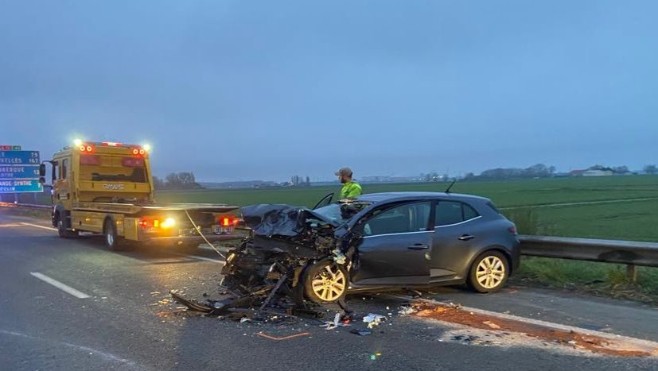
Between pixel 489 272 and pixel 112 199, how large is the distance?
40.4ft

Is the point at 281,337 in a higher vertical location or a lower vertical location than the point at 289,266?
lower

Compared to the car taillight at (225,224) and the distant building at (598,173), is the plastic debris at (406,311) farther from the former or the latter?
the distant building at (598,173)

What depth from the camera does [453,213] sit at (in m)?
8.37

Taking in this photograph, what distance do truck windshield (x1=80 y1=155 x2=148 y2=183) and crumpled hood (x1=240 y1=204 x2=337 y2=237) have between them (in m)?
10.3

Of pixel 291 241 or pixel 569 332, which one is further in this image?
pixel 291 241

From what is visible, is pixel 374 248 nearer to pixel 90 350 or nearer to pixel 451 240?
pixel 451 240

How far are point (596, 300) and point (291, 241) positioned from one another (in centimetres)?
405

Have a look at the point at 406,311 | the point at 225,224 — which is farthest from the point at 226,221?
the point at 406,311

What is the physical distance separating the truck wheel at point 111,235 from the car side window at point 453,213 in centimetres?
892

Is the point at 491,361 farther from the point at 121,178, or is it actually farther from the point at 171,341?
the point at 121,178

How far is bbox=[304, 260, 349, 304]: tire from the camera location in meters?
7.19

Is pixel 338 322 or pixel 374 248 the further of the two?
pixel 374 248

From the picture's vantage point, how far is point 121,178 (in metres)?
17.7

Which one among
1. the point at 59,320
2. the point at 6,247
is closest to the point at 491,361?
the point at 59,320
